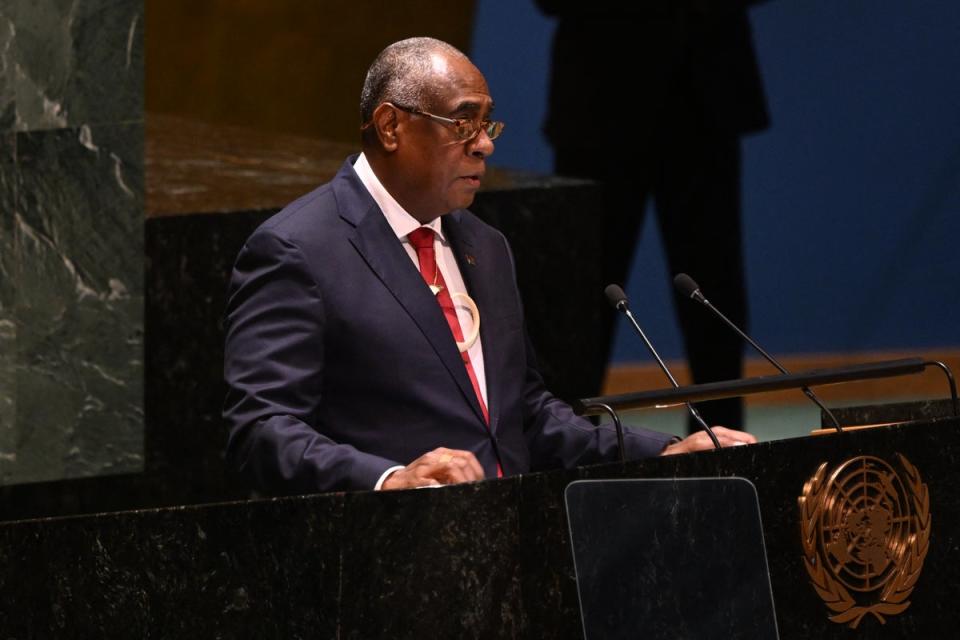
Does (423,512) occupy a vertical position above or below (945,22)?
below

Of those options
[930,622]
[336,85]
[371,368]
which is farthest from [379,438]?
[336,85]

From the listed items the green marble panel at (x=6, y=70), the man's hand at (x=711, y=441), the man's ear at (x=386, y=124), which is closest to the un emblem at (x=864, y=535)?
the man's hand at (x=711, y=441)

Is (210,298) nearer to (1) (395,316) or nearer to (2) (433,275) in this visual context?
(2) (433,275)

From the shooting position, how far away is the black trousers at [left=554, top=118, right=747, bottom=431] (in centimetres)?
635

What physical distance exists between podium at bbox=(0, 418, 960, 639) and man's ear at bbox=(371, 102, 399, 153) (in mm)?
939

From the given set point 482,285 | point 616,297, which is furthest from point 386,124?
point 616,297

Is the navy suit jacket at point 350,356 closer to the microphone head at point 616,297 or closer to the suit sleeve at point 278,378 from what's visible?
the suit sleeve at point 278,378

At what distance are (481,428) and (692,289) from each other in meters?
0.46

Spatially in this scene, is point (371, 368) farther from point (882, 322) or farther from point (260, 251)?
point (882, 322)

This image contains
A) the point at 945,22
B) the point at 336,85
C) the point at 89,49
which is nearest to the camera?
the point at 89,49

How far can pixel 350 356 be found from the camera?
3.39 meters

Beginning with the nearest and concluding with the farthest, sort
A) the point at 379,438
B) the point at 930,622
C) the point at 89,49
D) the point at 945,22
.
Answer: the point at 930,622, the point at 379,438, the point at 89,49, the point at 945,22

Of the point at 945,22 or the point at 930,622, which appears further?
the point at 945,22

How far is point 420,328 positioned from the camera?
3.43 meters
